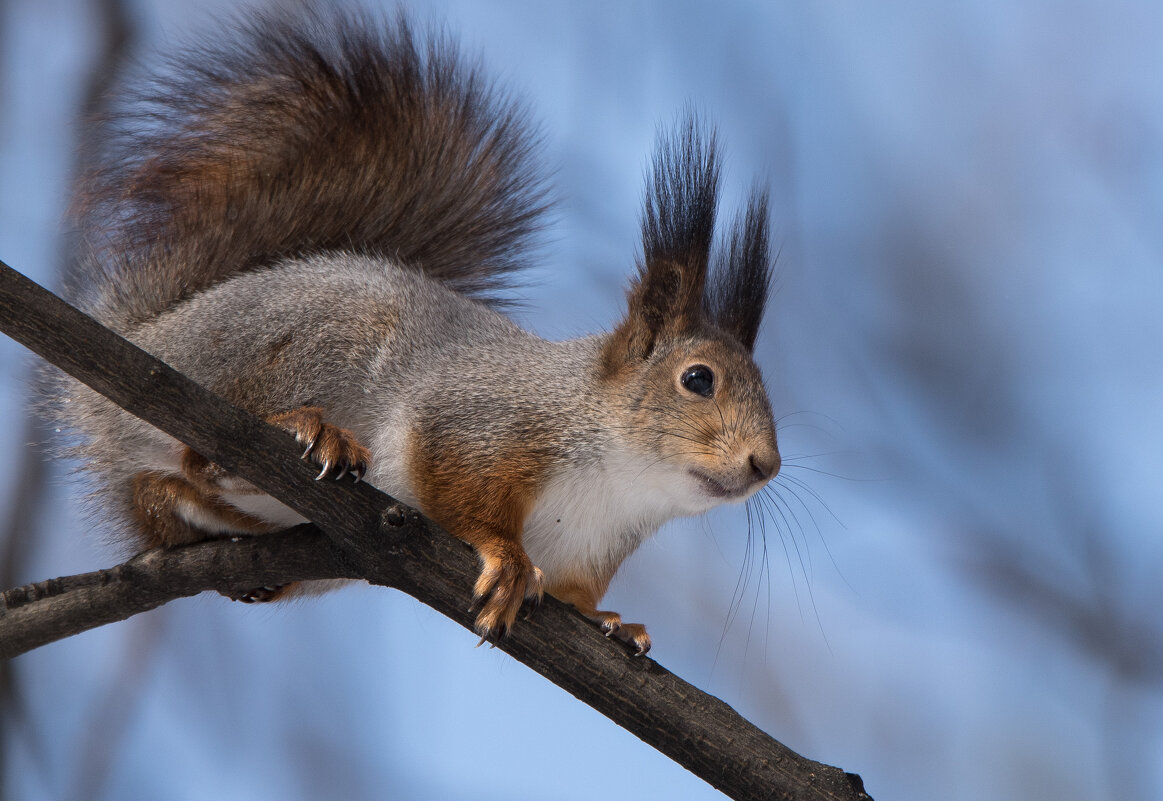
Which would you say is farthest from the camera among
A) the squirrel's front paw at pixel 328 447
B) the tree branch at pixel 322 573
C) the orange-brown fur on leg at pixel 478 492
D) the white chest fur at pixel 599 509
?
the white chest fur at pixel 599 509

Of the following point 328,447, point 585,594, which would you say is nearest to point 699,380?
point 585,594

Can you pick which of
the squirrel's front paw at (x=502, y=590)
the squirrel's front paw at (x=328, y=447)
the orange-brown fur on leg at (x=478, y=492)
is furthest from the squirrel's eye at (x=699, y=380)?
the squirrel's front paw at (x=328, y=447)

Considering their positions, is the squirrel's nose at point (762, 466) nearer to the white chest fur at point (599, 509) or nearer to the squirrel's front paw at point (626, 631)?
the white chest fur at point (599, 509)

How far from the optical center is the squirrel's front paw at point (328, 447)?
6.19 feet

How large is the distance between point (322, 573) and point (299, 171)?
1162 millimetres

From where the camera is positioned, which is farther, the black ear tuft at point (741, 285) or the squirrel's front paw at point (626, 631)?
the black ear tuft at point (741, 285)

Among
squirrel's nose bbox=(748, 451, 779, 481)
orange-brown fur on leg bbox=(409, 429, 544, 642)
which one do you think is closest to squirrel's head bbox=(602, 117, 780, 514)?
squirrel's nose bbox=(748, 451, 779, 481)

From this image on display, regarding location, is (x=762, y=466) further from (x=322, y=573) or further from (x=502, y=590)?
(x=322, y=573)

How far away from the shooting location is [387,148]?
9.20 feet

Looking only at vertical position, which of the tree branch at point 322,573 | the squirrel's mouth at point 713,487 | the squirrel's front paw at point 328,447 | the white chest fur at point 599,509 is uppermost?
the squirrel's mouth at point 713,487

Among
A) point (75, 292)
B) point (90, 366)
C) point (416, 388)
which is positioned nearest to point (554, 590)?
point (416, 388)

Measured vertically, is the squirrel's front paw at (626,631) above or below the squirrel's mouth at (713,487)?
below

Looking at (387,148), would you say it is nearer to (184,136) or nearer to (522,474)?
(184,136)

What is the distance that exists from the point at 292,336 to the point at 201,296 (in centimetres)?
32
